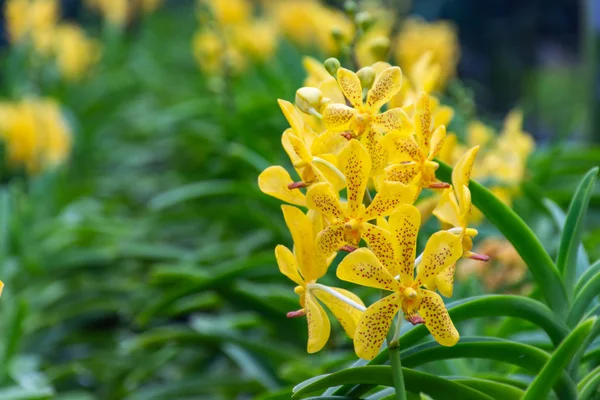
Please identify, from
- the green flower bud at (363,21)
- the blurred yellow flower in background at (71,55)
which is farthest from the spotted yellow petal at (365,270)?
the blurred yellow flower in background at (71,55)

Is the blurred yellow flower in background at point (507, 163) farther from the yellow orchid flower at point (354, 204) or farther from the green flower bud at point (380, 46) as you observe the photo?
the yellow orchid flower at point (354, 204)

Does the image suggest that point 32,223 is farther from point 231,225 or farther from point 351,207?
point 351,207

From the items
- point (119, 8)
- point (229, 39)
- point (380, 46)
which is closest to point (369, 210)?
point (380, 46)

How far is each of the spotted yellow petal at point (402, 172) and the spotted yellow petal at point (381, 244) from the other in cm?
6

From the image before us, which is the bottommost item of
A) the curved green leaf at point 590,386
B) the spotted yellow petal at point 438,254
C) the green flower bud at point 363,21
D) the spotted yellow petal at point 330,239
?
the curved green leaf at point 590,386

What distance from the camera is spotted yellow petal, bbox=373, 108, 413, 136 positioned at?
79 centimetres

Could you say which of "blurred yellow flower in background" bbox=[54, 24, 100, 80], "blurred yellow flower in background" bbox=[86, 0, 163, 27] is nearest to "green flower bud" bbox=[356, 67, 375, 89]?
"blurred yellow flower in background" bbox=[54, 24, 100, 80]

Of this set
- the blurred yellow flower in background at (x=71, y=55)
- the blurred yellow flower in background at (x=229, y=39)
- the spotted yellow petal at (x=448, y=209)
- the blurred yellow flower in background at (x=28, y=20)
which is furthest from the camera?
the blurred yellow flower in background at (x=71, y=55)

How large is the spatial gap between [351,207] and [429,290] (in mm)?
98

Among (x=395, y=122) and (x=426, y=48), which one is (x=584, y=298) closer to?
(x=395, y=122)

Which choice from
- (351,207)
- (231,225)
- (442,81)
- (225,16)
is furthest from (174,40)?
(351,207)

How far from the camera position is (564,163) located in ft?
7.84

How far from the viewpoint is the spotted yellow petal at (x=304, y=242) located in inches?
31.0

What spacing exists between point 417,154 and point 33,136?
1993 millimetres
